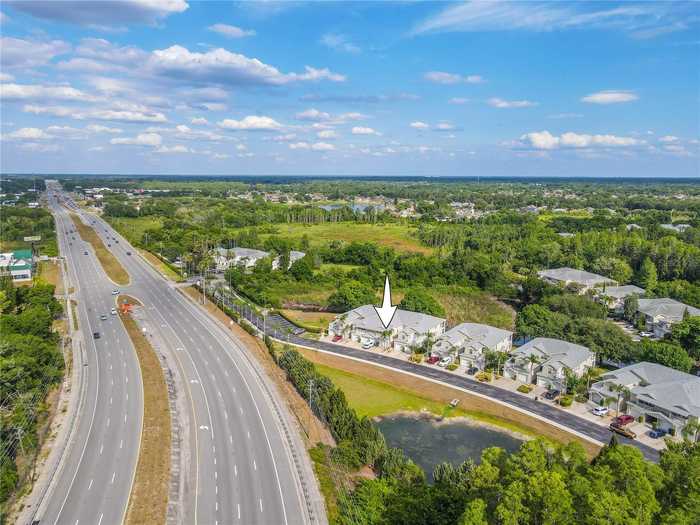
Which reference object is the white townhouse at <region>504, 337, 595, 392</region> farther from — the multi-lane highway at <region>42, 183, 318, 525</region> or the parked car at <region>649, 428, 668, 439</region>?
the multi-lane highway at <region>42, 183, 318, 525</region>

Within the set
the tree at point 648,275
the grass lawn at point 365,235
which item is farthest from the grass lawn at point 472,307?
the grass lawn at point 365,235

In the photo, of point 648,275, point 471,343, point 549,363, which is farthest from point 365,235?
point 549,363

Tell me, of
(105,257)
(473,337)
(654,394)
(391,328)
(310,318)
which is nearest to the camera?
(654,394)

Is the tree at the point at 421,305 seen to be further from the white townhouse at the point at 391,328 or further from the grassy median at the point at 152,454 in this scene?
the grassy median at the point at 152,454

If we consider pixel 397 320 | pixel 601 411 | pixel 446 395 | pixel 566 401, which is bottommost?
pixel 446 395

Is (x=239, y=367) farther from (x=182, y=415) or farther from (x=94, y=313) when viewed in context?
(x=94, y=313)

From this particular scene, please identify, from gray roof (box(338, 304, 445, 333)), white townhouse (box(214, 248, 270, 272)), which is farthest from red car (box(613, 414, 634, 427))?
white townhouse (box(214, 248, 270, 272))

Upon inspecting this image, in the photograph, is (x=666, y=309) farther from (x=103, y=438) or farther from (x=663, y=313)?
(x=103, y=438)
